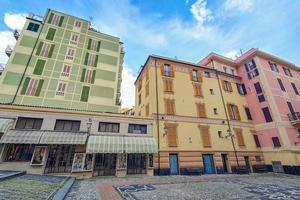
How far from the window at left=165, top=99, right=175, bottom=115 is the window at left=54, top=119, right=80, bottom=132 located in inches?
396

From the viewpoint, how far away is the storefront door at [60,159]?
12.8m

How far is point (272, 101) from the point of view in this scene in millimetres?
20859

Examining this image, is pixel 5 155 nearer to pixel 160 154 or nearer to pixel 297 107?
pixel 160 154

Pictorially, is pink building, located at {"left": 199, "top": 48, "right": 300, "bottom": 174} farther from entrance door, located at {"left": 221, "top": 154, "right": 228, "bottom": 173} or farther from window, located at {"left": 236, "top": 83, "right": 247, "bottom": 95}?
entrance door, located at {"left": 221, "top": 154, "right": 228, "bottom": 173}

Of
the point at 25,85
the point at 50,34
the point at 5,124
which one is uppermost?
the point at 50,34

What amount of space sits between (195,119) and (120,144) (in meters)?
10.1

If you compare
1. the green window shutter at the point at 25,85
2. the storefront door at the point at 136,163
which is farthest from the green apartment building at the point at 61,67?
the storefront door at the point at 136,163

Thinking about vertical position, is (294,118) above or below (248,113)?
below

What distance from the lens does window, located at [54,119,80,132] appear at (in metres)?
13.7

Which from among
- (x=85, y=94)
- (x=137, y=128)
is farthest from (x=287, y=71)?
(x=85, y=94)

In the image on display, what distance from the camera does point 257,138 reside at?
2166 cm

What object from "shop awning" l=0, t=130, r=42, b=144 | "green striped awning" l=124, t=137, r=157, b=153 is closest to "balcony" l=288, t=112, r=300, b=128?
"green striped awning" l=124, t=137, r=157, b=153

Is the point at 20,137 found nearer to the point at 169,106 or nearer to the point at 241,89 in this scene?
the point at 169,106

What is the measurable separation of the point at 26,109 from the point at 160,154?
13.6 metres
